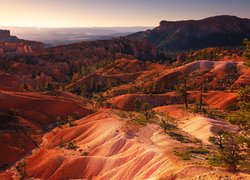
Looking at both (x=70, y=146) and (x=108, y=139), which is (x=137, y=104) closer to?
(x=70, y=146)

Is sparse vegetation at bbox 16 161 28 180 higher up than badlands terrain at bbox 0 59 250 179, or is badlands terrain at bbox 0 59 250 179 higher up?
badlands terrain at bbox 0 59 250 179

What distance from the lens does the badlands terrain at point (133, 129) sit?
1182 inches

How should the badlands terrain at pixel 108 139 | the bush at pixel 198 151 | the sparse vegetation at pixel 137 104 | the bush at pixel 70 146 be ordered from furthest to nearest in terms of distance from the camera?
the sparse vegetation at pixel 137 104
the bush at pixel 70 146
the bush at pixel 198 151
the badlands terrain at pixel 108 139

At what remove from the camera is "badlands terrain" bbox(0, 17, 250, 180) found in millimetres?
30020

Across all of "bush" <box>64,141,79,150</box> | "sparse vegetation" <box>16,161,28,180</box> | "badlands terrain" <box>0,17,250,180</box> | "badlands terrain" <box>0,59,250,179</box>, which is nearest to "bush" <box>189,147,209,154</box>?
"badlands terrain" <box>0,59,250,179</box>

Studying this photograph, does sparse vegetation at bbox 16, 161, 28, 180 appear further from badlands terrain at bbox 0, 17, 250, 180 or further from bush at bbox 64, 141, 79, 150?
Result: bush at bbox 64, 141, 79, 150

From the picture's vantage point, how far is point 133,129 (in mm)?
50625

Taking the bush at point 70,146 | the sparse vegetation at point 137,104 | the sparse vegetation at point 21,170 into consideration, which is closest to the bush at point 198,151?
the bush at point 70,146

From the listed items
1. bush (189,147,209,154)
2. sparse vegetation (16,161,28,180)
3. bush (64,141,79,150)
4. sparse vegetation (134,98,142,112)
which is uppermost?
bush (189,147,209,154)

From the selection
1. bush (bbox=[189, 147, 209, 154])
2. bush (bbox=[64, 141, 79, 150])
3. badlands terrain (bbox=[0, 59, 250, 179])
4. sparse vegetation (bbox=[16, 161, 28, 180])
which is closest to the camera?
badlands terrain (bbox=[0, 59, 250, 179])

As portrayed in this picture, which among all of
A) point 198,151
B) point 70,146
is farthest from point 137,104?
point 198,151

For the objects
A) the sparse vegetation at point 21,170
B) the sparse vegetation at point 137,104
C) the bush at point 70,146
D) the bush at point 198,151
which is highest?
the bush at point 198,151

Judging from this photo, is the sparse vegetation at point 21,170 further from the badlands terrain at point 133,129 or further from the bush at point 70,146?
the bush at point 70,146

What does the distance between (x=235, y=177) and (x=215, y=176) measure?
1401 mm
